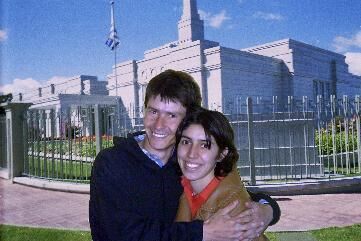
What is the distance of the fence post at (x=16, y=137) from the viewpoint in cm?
1084

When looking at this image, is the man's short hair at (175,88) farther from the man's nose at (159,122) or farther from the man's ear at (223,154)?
the man's ear at (223,154)

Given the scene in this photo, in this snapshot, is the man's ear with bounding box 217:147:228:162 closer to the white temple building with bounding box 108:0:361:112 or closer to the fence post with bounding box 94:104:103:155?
the fence post with bounding box 94:104:103:155

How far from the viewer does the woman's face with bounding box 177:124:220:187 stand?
89.8 inches

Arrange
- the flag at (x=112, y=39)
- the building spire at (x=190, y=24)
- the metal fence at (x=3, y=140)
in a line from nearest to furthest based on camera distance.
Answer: the metal fence at (x=3, y=140) → the flag at (x=112, y=39) → the building spire at (x=190, y=24)

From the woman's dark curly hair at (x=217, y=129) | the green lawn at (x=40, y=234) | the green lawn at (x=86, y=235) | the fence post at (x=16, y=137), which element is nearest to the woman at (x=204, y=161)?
the woman's dark curly hair at (x=217, y=129)

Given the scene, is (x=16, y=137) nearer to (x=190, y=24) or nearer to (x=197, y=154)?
(x=197, y=154)

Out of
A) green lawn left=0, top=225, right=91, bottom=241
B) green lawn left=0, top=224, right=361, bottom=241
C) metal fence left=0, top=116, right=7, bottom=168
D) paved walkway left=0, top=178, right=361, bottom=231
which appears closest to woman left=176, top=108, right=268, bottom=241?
green lawn left=0, top=224, right=361, bottom=241

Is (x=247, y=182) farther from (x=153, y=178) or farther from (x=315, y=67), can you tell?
(x=315, y=67)

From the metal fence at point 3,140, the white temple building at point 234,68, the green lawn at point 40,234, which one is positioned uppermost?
the white temple building at point 234,68

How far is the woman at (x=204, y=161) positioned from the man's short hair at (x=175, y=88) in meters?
0.10

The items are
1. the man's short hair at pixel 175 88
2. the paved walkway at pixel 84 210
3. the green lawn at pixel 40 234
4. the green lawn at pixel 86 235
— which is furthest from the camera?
the paved walkway at pixel 84 210

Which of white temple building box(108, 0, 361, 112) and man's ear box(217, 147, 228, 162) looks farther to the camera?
white temple building box(108, 0, 361, 112)

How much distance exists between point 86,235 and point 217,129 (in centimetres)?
386

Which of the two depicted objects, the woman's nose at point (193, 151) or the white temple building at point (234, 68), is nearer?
the woman's nose at point (193, 151)
